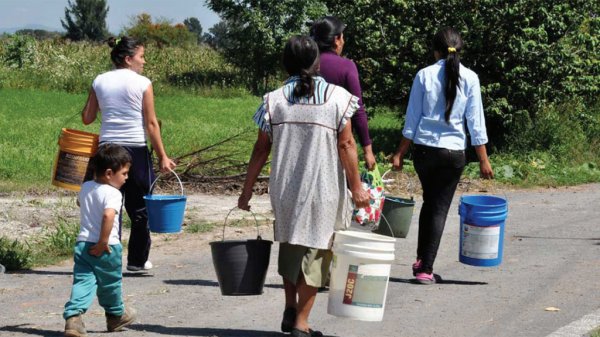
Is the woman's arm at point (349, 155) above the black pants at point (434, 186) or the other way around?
above

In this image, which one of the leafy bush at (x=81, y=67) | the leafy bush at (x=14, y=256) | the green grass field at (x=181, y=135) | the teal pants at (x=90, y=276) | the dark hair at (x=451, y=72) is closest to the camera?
the teal pants at (x=90, y=276)

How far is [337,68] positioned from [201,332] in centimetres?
210

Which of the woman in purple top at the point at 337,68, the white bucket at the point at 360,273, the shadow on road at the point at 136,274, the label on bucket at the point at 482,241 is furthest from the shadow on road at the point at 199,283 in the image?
the white bucket at the point at 360,273

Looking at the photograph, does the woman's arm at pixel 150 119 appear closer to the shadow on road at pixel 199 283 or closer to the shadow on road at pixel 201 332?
the shadow on road at pixel 199 283

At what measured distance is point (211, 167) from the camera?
45.2 ft

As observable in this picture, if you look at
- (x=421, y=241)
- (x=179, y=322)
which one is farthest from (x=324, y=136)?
(x=421, y=241)

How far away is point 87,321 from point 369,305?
196 cm

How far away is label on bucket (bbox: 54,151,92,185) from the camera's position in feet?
27.5

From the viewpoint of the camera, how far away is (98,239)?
6.34 meters

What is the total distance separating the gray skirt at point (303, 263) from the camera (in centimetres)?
629

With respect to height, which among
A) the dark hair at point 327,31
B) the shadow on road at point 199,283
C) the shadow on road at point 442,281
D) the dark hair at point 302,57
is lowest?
the shadow on road at point 199,283

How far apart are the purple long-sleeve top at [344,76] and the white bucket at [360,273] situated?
1.55m

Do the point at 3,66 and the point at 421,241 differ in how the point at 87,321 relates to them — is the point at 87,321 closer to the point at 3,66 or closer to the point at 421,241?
the point at 421,241

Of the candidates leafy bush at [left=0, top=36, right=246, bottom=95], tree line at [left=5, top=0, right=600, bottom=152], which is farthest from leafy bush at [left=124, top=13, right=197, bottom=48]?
tree line at [left=5, top=0, right=600, bottom=152]
